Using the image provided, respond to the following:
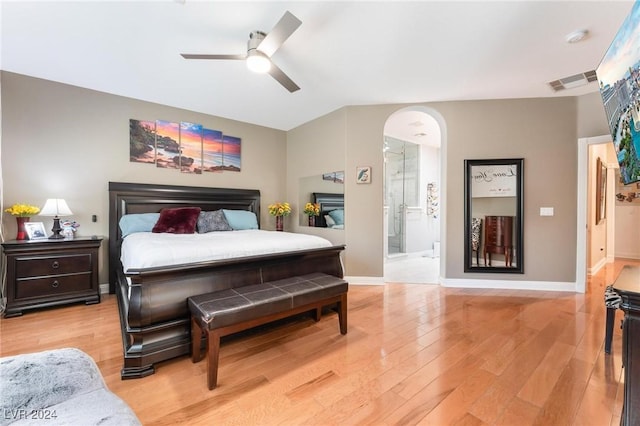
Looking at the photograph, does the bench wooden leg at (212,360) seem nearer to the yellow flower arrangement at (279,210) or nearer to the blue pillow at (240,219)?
the blue pillow at (240,219)

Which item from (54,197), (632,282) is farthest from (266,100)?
(632,282)

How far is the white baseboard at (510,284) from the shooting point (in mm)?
3812

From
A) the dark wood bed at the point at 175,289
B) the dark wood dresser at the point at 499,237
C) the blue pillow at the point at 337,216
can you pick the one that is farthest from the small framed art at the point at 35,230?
the dark wood dresser at the point at 499,237

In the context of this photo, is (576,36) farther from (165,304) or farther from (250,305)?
(165,304)

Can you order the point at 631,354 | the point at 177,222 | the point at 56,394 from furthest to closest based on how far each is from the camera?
the point at 177,222
the point at 631,354
the point at 56,394

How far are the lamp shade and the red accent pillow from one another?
3.10ft

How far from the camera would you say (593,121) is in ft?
11.9

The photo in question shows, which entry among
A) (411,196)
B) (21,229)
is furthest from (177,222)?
(411,196)

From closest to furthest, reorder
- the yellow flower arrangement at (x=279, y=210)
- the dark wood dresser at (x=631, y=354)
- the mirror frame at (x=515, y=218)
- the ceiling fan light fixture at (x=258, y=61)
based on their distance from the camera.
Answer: the dark wood dresser at (x=631, y=354) < the ceiling fan light fixture at (x=258, y=61) < the mirror frame at (x=515, y=218) < the yellow flower arrangement at (x=279, y=210)

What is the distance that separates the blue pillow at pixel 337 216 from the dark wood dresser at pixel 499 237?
2.24m

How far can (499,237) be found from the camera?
408cm

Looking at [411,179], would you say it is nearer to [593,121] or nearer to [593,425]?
[593,121]

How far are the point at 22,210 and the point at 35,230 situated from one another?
0.88 feet

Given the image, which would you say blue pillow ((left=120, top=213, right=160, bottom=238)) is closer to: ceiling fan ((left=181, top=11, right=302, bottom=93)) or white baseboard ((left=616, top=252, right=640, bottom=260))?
ceiling fan ((left=181, top=11, right=302, bottom=93))
